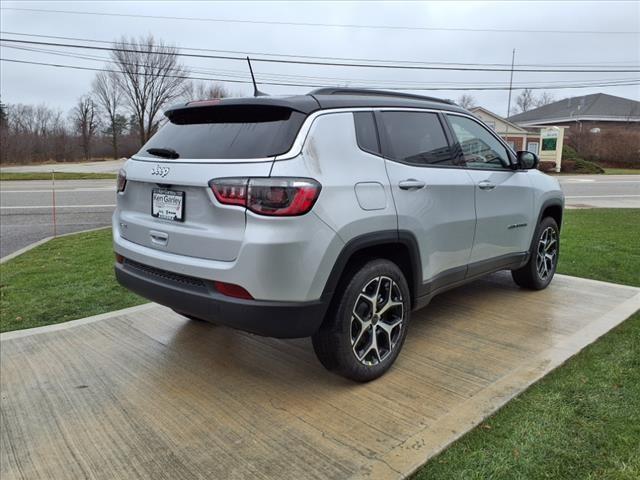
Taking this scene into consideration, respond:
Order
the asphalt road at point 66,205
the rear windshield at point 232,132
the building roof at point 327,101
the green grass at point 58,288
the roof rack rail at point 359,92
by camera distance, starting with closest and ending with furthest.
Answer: the rear windshield at point 232,132 → the building roof at point 327,101 → the roof rack rail at point 359,92 → the green grass at point 58,288 → the asphalt road at point 66,205

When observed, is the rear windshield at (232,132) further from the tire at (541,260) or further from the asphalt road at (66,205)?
the asphalt road at (66,205)

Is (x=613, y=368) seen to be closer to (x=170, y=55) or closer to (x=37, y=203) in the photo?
(x=37, y=203)

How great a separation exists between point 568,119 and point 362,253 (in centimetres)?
5825

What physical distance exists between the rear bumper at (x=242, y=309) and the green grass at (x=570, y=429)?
0.96m

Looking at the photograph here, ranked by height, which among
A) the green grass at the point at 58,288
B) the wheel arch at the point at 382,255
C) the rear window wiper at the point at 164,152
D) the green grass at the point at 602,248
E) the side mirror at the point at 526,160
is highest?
the side mirror at the point at 526,160

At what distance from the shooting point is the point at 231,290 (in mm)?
2877

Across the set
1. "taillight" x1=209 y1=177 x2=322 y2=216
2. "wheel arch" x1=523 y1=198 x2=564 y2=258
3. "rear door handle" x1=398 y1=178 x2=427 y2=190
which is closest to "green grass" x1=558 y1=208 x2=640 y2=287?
"wheel arch" x1=523 y1=198 x2=564 y2=258

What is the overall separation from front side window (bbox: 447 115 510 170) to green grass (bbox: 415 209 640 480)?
5.42 feet

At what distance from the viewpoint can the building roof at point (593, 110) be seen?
53250mm

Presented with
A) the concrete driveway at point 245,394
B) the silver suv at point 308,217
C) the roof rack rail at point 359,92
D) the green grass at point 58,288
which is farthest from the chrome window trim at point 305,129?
the green grass at point 58,288

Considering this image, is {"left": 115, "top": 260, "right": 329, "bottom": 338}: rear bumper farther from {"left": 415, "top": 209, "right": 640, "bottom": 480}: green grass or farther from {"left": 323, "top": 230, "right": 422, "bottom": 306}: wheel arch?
{"left": 415, "top": 209, "right": 640, "bottom": 480}: green grass

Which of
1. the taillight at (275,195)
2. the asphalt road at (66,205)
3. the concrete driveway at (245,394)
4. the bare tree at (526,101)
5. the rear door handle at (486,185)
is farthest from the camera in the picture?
the bare tree at (526,101)

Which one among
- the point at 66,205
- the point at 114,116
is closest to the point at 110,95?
the point at 114,116

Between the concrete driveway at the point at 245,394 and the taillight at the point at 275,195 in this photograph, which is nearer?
the concrete driveway at the point at 245,394
